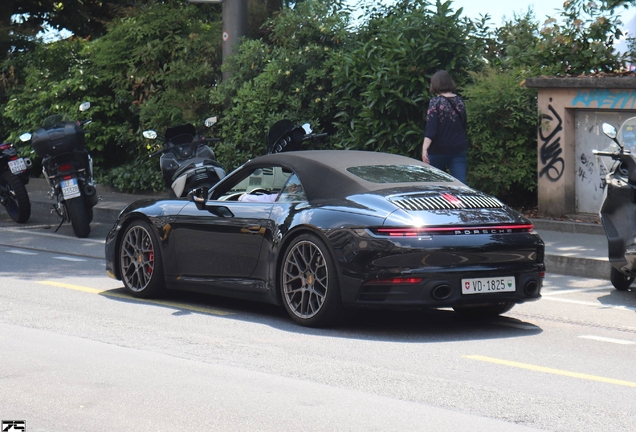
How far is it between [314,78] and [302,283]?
30.4 feet

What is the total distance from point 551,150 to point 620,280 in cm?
439

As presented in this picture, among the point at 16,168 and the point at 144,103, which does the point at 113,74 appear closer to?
the point at 144,103

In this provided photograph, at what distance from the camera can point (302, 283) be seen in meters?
8.12

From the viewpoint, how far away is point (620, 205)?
9.92 m

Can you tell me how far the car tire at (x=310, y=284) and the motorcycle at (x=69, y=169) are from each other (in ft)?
22.6

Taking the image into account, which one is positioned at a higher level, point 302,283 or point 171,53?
point 171,53

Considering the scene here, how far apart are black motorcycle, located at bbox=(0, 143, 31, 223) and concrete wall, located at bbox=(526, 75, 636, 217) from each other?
7.27 m

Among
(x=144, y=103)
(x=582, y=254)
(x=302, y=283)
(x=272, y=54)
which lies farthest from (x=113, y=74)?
(x=302, y=283)

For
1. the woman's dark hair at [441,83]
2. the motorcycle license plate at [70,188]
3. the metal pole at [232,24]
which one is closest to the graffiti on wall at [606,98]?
the woman's dark hair at [441,83]

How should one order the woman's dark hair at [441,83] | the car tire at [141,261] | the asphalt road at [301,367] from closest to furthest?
1. the asphalt road at [301,367]
2. the car tire at [141,261]
3. the woman's dark hair at [441,83]

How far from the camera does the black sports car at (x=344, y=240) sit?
771cm

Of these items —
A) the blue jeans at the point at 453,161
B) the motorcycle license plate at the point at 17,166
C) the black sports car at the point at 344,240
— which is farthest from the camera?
the motorcycle license plate at the point at 17,166

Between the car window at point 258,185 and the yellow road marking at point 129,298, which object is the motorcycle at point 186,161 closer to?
the yellow road marking at point 129,298

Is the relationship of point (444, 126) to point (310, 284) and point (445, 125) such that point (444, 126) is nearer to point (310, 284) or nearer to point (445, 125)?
point (445, 125)
